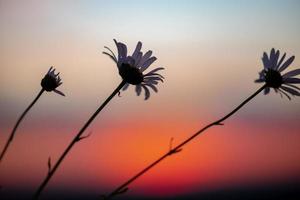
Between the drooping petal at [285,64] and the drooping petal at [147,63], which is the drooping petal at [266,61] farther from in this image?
the drooping petal at [147,63]

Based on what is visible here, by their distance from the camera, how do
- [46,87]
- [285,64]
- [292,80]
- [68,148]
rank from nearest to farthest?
[68,148]
[46,87]
[292,80]
[285,64]

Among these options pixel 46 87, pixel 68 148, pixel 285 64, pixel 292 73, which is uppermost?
pixel 285 64

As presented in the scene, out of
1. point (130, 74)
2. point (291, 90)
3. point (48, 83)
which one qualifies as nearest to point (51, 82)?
point (48, 83)

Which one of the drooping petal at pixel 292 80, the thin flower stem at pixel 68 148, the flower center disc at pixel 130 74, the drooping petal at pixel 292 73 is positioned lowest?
the thin flower stem at pixel 68 148

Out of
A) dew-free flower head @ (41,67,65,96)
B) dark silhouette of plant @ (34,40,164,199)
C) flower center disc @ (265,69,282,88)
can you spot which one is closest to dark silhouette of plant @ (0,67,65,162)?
dew-free flower head @ (41,67,65,96)

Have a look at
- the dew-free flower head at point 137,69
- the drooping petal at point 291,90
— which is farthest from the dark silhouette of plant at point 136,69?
the drooping petal at point 291,90

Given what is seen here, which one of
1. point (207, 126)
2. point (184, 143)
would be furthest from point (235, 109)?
point (184, 143)

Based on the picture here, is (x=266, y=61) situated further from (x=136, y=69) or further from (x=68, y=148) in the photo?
(x=68, y=148)
